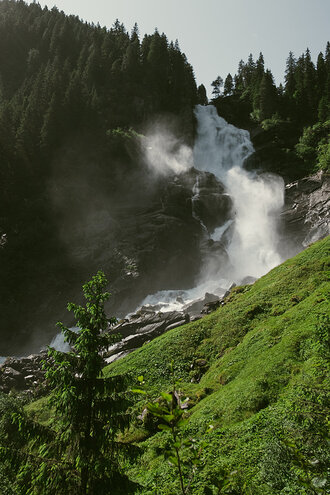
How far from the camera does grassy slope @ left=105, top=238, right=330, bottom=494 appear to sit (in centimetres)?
704

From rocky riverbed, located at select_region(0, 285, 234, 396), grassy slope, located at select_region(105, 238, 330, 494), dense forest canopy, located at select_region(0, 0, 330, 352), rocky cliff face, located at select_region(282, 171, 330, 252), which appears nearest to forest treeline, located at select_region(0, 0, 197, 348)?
dense forest canopy, located at select_region(0, 0, 330, 352)

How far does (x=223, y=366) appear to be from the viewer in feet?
52.1

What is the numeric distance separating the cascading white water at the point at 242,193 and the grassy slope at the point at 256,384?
78.1ft

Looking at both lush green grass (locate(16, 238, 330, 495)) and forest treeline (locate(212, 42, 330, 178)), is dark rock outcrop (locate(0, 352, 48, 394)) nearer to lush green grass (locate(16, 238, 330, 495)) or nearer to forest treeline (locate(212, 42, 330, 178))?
lush green grass (locate(16, 238, 330, 495))

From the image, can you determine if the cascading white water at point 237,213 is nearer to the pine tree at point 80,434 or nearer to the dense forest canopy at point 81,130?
the dense forest canopy at point 81,130

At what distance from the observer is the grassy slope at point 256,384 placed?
7039 millimetres

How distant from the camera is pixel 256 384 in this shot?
1130 cm

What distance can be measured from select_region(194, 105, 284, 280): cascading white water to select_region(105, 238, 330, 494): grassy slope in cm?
2380

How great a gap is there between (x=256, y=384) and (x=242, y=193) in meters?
49.3

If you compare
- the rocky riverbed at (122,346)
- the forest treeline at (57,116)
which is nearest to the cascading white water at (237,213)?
the rocky riverbed at (122,346)

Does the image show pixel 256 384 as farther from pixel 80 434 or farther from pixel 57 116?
pixel 57 116

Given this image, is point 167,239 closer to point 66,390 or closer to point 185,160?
point 185,160

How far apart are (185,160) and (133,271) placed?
30.0 metres

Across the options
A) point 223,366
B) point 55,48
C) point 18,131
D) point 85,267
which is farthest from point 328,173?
point 55,48
